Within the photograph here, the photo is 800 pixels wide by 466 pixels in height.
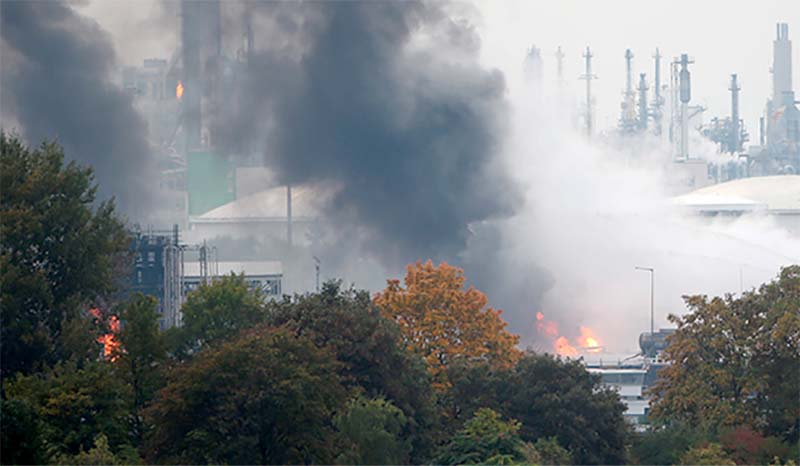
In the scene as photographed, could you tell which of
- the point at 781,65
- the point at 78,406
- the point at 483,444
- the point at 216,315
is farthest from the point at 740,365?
the point at 781,65

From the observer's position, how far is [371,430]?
34406 mm

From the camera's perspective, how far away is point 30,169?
1575 inches

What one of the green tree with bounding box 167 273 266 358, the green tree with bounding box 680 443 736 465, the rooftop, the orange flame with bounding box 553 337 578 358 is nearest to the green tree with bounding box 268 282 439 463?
the green tree with bounding box 167 273 266 358

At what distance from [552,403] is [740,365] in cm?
474

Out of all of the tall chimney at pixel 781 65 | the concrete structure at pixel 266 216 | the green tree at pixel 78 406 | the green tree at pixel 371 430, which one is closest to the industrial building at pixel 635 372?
the green tree at pixel 371 430

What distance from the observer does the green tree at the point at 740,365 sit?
4056cm

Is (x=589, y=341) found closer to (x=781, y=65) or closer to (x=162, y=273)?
(x=162, y=273)

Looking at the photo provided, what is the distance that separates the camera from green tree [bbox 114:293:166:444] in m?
36.0

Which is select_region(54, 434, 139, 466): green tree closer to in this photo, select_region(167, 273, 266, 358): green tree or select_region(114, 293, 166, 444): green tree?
select_region(114, 293, 166, 444): green tree

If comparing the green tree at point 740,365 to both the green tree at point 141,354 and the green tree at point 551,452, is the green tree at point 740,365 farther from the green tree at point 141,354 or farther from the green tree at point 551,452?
the green tree at point 141,354

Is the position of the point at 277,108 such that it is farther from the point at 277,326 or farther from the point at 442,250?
the point at 277,326

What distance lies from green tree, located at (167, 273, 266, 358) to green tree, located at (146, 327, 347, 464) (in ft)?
19.2

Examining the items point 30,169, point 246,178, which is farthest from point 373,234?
point 30,169

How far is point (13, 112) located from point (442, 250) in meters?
18.1
